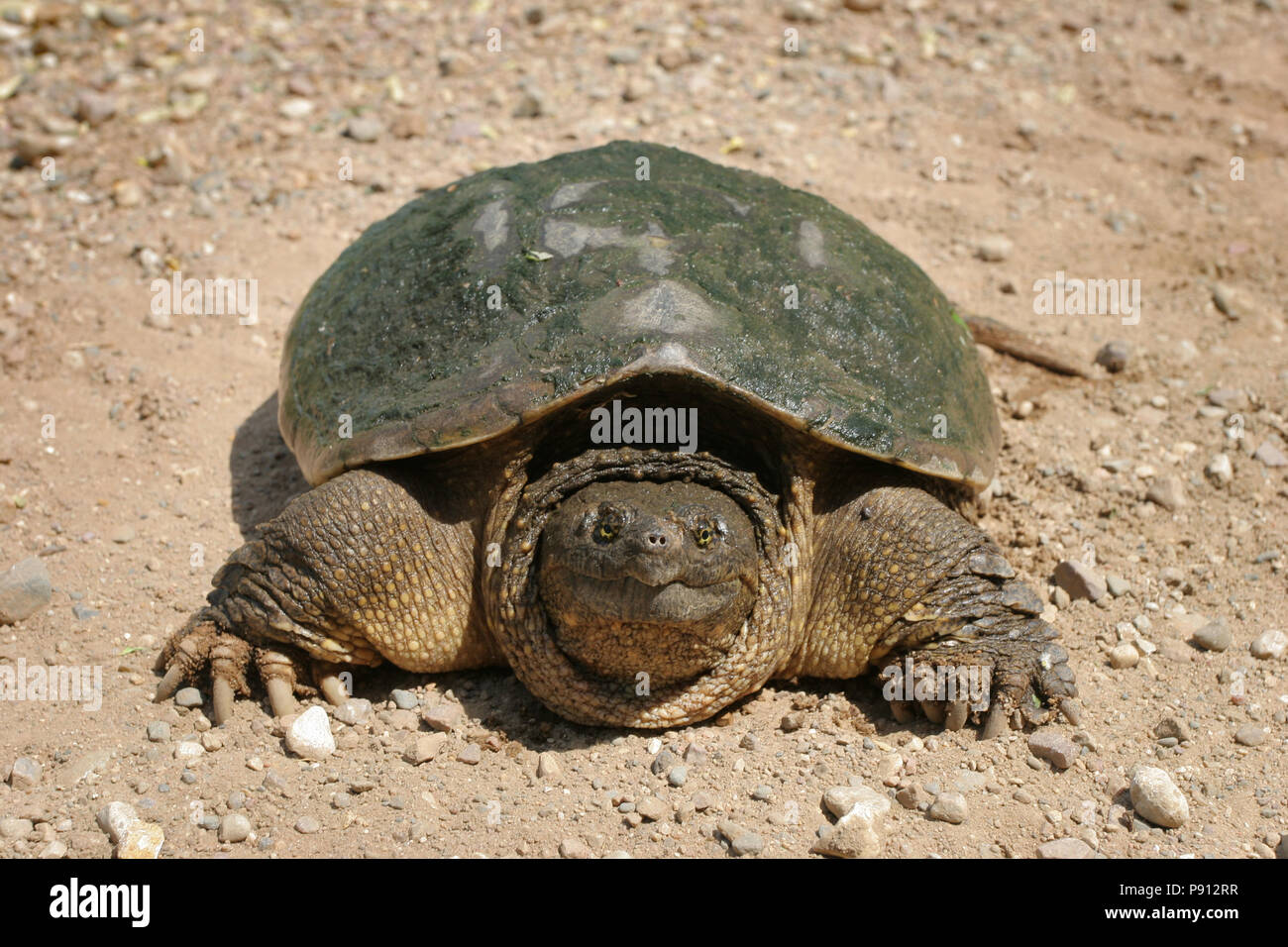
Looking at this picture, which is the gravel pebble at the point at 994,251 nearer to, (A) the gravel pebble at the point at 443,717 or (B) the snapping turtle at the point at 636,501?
(B) the snapping turtle at the point at 636,501

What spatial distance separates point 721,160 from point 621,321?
11.5ft

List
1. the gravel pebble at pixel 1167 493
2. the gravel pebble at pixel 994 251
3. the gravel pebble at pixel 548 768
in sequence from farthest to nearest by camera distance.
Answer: the gravel pebble at pixel 994 251 → the gravel pebble at pixel 1167 493 → the gravel pebble at pixel 548 768

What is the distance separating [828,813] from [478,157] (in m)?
4.71

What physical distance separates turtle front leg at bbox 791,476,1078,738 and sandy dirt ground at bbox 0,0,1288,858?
0.13m

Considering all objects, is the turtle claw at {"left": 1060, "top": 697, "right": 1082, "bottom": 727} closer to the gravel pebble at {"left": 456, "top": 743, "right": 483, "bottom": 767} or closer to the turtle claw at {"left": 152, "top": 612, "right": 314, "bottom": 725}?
the gravel pebble at {"left": 456, "top": 743, "right": 483, "bottom": 767}

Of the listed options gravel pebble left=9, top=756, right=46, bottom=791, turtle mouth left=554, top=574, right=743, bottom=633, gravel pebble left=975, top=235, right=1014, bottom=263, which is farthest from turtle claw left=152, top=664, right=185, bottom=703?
gravel pebble left=975, top=235, right=1014, bottom=263

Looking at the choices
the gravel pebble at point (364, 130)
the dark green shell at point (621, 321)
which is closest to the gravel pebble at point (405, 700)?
the dark green shell at point (621, 321)

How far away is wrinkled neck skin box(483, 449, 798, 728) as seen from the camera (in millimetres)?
3230

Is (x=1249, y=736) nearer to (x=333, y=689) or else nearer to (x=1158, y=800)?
(x=1158, y=800)

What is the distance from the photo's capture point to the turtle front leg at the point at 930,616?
343cm

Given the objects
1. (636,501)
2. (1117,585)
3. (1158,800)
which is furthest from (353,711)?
(1117,585)

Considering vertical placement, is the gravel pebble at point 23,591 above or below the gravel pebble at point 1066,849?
above

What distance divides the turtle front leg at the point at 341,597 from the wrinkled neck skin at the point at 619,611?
17 centimetres

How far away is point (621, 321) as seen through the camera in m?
3.40
